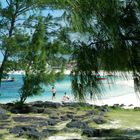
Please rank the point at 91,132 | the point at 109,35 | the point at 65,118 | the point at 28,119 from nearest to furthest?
the point at 109,35, the point at 91,132, the point at 28,119, the point at 65,118

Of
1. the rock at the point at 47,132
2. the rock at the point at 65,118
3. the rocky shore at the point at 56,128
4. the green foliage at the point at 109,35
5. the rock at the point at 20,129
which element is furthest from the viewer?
the rock at the point at 65,118

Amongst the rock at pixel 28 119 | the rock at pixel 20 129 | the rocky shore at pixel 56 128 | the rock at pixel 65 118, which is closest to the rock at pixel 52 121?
the rocky shore at pixel 56 128

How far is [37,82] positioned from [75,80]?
1448 cm

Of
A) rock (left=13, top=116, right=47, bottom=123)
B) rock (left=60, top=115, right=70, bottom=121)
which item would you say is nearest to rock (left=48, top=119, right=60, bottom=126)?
rock (left=13, top=116, right=47, bottom=123)

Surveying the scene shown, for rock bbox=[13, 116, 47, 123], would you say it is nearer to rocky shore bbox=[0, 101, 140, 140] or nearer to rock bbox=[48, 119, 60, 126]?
rocky shore bbox=[0, 101, 140, 140]

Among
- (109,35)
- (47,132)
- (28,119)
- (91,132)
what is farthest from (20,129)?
(109,35)

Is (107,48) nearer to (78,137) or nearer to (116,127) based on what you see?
(78,137)

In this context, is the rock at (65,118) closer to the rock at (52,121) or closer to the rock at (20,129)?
the rock at (52,121)

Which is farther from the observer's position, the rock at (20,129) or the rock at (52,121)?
the rock at (52,121)

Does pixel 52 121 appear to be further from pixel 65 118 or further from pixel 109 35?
pixel 109 35

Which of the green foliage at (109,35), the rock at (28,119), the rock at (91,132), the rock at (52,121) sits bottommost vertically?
the rock at (91,132)

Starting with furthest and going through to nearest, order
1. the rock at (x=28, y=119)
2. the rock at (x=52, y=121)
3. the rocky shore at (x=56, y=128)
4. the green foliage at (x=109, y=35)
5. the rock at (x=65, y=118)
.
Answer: the rock at (x=65, y=118) → the rock at (x=28, y=119) → the rock at (x=52, y=121) → the rocky shore at (x=56, y=128) → the green foliage at (x=109, y=35)

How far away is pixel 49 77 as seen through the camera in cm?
1930

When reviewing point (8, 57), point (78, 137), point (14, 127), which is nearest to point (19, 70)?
point (8, 57)
